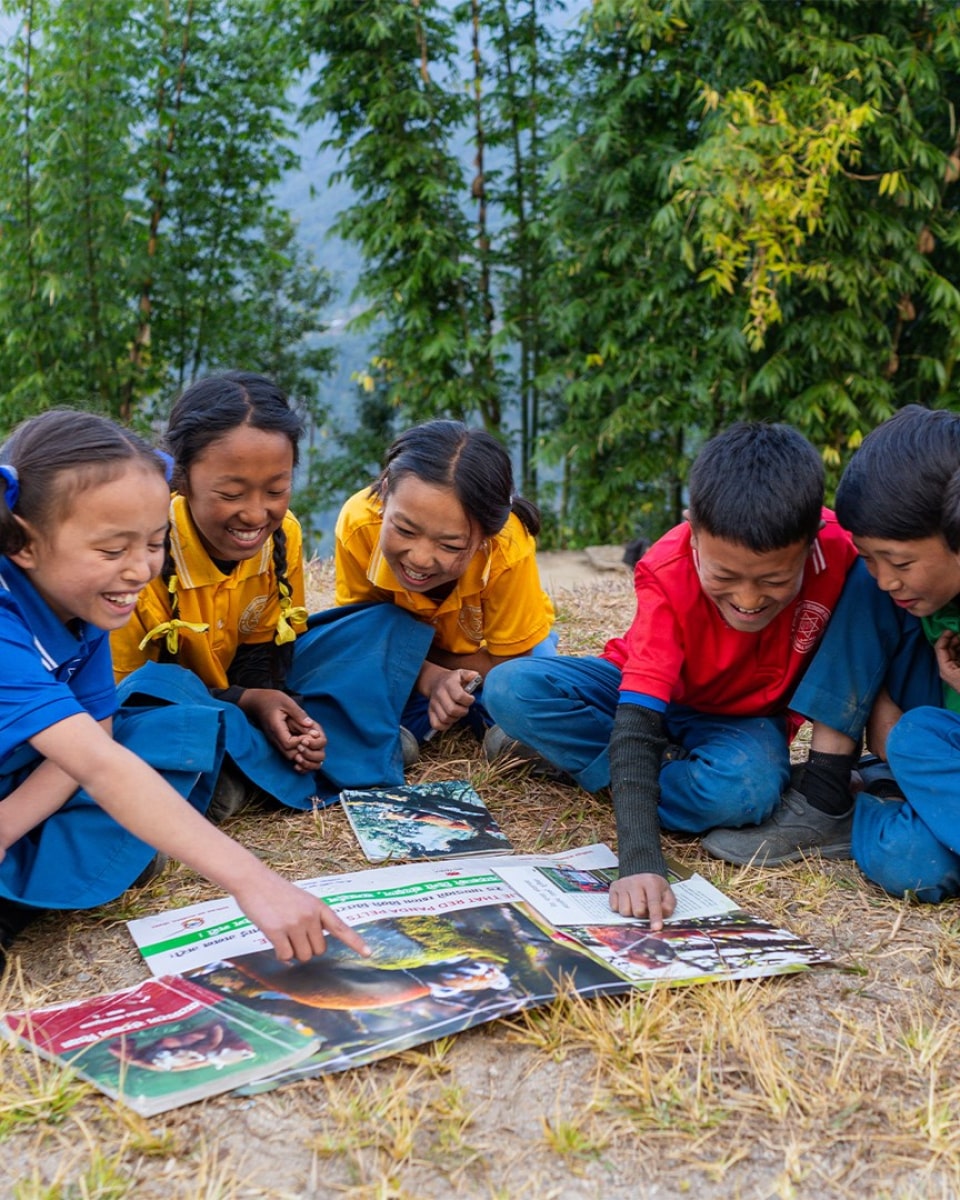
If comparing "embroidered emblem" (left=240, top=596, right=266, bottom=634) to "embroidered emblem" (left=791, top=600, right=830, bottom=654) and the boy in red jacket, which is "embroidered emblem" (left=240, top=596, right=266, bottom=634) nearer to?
the boy in red jacket

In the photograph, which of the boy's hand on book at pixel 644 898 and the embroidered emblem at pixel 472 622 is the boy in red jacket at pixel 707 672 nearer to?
the boy's hand on book at pixel 644 898

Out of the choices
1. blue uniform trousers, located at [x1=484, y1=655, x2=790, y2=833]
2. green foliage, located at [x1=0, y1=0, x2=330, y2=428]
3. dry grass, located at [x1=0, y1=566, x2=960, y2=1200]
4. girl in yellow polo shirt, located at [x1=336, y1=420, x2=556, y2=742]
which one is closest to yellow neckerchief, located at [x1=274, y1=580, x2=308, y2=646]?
girl in yellow polo shirt, located at [x1=336, y1=420, x2=556, y2=742]

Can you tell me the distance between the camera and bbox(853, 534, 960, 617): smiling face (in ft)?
6.07

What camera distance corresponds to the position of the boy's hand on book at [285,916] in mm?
1391

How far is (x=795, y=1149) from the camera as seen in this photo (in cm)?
122

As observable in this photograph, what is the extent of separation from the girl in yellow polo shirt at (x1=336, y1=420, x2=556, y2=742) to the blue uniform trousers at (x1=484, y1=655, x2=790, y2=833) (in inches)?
7.7

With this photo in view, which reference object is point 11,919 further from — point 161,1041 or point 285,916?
point 285,916

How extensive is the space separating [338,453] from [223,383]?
8.27m

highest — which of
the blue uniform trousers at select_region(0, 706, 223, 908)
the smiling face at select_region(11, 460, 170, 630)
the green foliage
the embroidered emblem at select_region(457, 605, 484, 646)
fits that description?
the green foliage

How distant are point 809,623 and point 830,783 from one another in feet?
1.05

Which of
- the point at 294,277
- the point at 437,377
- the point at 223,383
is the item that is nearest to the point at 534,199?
the point at 437,377

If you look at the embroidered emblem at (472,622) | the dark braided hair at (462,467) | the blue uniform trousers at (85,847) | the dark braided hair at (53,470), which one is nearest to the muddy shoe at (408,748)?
the embroidered emblem at (472,622)

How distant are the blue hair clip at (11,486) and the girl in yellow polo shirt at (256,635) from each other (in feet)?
1.72

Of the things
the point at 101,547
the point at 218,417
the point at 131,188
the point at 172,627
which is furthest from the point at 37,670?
the point at 131,188
